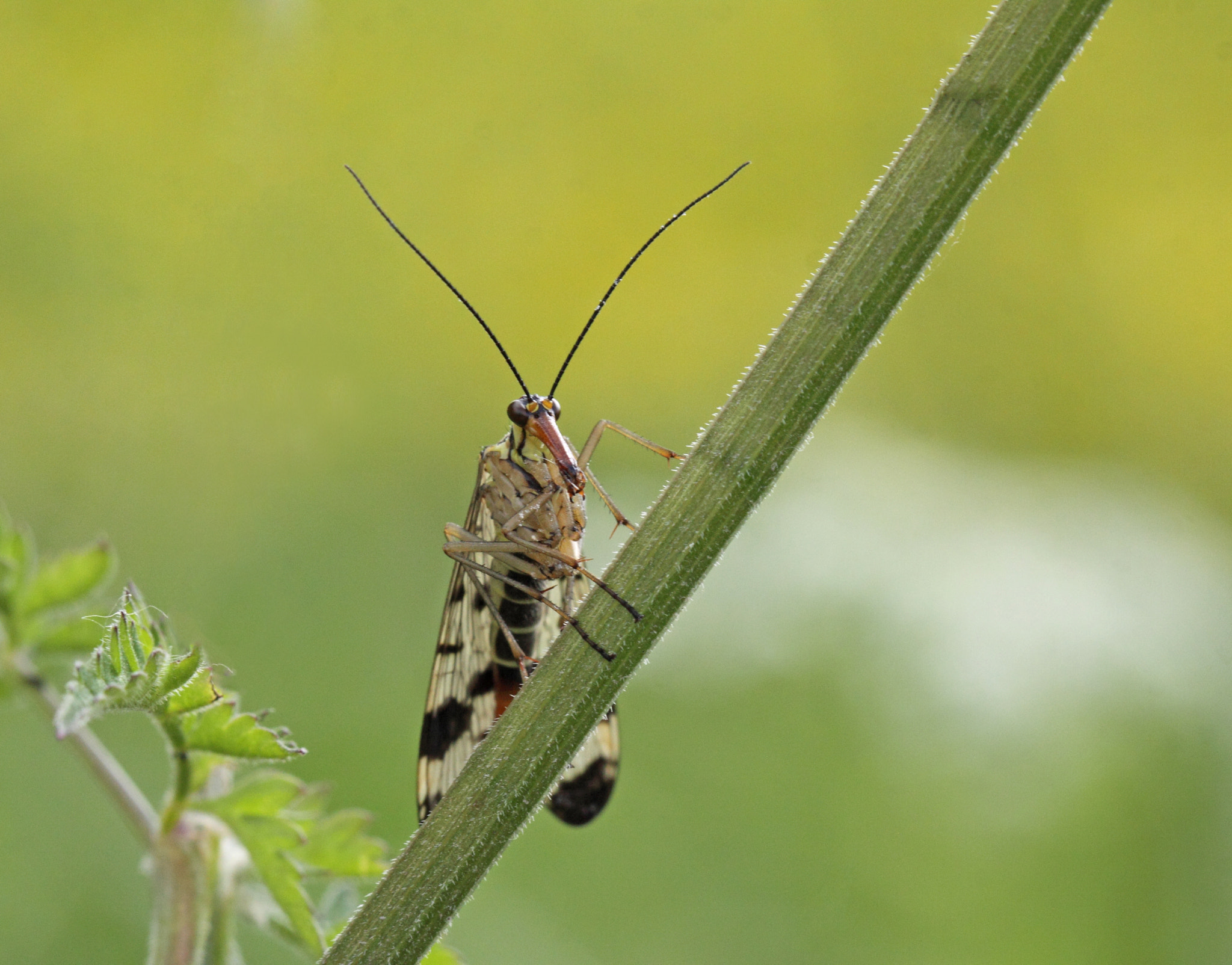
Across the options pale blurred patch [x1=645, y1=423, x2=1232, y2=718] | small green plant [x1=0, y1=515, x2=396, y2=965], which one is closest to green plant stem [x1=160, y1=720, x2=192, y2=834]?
small green plant [x1=0, y1=515, x2=396, y2=965]

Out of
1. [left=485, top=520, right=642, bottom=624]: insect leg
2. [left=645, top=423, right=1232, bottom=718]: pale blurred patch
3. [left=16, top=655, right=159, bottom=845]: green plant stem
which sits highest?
[left=645, top=423, right=1232, bottom=718]: pale blurred patch

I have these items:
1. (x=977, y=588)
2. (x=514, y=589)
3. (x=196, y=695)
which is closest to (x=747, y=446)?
(x=196, y=695)

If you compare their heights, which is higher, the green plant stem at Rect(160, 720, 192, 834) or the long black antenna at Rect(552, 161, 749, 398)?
the long black antenna at Rect(552, 161, 749, 398)

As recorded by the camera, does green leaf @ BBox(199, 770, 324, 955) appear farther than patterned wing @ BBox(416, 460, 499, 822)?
No

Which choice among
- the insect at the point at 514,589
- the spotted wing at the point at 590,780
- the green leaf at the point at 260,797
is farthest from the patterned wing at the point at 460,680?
the green leaf at the point at 260,797

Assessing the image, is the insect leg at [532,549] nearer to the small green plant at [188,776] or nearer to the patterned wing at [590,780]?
the patterned wing at [590,780]

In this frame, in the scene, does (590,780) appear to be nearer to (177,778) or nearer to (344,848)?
(344,848)

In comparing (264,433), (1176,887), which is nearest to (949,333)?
(1176,887)

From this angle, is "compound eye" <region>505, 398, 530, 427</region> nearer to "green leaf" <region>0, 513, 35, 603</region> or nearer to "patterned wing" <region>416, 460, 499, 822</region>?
"patterned wing" <region>416, 460, 499, 822</region>

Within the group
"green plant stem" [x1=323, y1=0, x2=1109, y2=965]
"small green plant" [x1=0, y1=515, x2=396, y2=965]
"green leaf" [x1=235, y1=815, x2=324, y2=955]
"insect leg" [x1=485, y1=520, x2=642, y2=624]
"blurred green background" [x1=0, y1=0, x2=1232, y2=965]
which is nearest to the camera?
"green plant stem" [x1=323, y1=0, x2=1109, y2=965]
